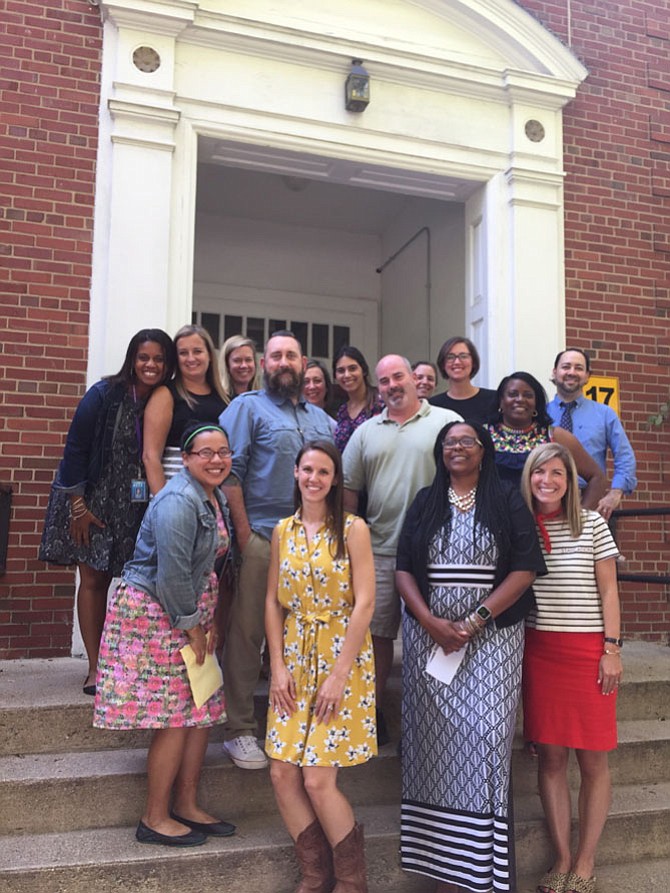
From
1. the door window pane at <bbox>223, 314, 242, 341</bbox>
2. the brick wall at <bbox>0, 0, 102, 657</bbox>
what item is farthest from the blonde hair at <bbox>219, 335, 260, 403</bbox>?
the door window pane at <bbox>223, 314, 242, 341</bbox>

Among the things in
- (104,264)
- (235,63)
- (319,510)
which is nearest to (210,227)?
(235,63)

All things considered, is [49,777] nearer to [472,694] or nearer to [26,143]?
[472,694]

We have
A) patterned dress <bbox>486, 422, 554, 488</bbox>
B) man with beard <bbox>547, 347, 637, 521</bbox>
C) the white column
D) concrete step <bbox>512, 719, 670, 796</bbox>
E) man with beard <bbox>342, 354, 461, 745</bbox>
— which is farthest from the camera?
the white column

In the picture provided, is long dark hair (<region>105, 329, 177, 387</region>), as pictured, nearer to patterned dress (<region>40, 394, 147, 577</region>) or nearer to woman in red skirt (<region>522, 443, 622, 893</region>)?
patterned dress (<region>40, 394, 147, 577</region>)

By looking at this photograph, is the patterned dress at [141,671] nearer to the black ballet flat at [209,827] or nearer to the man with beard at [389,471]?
the black ballet flat at [209,827]

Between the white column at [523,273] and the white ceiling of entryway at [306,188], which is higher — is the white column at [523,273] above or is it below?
below

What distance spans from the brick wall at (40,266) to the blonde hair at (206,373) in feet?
4.89

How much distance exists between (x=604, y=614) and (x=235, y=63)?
4121mm

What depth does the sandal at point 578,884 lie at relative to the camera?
2.96 meters

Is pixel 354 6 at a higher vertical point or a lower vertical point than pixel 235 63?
higher

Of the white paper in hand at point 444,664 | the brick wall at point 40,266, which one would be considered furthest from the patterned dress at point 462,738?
the brick wall at point 40,266

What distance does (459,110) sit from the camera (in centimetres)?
573

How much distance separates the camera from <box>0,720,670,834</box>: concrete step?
10.1ft

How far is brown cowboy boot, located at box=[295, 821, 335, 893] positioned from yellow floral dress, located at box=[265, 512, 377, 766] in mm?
245
